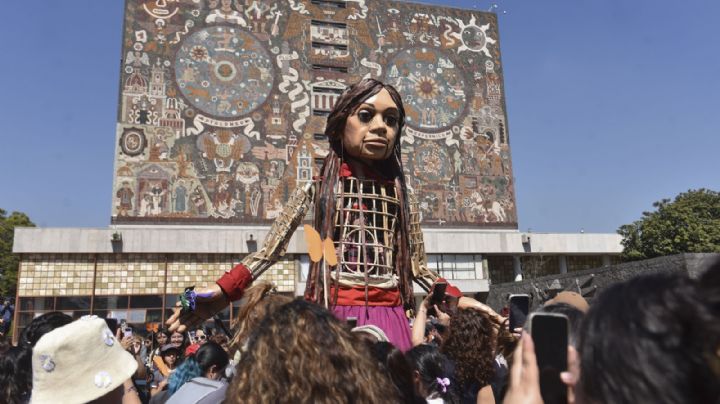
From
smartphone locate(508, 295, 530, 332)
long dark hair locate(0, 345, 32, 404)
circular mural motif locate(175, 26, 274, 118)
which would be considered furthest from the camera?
circular mural motif locate(175, 26, 274, 118)

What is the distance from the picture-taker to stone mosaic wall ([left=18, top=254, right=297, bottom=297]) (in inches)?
829

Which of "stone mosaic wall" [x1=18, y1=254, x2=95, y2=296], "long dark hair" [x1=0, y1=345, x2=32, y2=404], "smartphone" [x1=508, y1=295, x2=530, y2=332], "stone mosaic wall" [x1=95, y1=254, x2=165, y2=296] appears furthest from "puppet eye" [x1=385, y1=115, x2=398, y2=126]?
"stone mosaic wall" [x1=18, y1=254, x2=95, y2=296]

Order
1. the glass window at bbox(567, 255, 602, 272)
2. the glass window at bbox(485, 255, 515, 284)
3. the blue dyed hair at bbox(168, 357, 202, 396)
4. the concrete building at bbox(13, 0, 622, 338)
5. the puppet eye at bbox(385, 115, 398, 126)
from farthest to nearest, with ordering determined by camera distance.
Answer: the glass window at bbox(567, 255, 602, 272) → the glass window at bbox(485, 255, 515, 284) → the concrete building at bbox(13, 0, 622, 338) → the puppet eye at bbox(385, 115, 398, 126) → the blue dyed hair at bbox(168, 357, 202, 396)

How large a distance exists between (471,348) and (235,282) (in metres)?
1.91

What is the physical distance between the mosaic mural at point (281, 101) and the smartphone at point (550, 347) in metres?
21.9

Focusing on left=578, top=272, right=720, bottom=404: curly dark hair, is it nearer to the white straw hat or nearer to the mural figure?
the white straw hat

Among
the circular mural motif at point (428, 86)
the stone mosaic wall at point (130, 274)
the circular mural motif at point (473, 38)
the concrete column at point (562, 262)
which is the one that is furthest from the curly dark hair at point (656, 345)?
the concrete column at point (562, 262)

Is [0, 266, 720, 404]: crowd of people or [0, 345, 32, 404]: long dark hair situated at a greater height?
[0, 266, 720, 404]: crowd of people

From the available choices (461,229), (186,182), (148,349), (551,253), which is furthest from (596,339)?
(551,253)

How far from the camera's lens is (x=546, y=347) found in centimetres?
123

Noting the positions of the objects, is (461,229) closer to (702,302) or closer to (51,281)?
(51,281)

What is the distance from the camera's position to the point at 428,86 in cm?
2655

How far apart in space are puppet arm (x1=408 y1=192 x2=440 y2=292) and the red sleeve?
1.44 metres

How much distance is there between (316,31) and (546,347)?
2588cm
